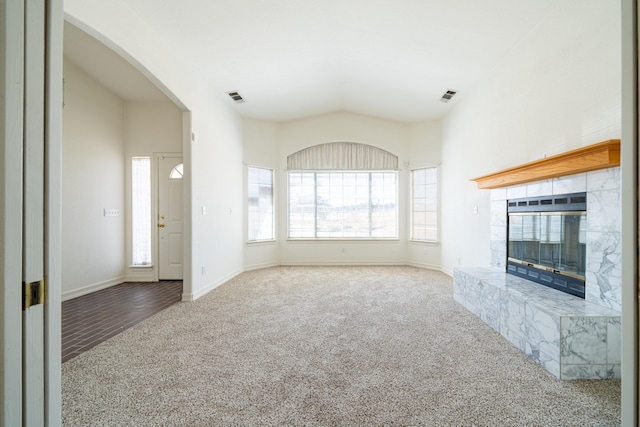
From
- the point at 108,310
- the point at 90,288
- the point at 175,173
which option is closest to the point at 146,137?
the point at 175,173

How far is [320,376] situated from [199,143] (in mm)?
3493

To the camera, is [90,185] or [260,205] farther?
[260,205]

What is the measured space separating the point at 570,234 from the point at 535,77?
169 cm

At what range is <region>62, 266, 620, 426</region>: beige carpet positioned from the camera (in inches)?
72.2

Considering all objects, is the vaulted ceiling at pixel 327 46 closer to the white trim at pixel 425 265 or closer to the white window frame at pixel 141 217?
the white window frame at pixel 141 217

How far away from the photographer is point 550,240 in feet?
10.5

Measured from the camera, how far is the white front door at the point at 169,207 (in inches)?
218

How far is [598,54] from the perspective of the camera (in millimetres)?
2600

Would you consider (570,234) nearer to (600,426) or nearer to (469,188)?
(600,426)

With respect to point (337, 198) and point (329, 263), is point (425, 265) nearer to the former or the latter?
point (329, 263)

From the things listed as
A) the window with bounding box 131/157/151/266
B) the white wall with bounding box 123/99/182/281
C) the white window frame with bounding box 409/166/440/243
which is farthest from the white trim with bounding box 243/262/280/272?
the white window frame with bounding box 409/166/440/243

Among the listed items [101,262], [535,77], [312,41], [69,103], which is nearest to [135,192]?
[101,262]

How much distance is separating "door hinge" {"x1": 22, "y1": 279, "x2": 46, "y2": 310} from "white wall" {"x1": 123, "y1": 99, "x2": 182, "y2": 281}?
5.03 meters

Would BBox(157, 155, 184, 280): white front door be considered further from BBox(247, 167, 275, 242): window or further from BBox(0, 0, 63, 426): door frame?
BBox(0, 0, 63, 426): door frame
